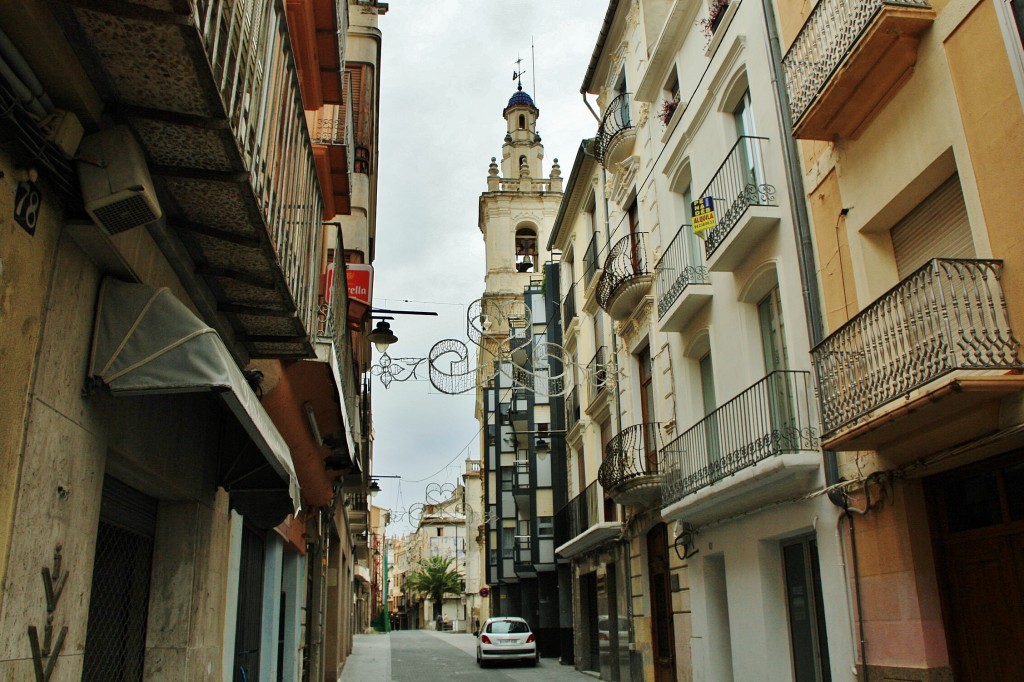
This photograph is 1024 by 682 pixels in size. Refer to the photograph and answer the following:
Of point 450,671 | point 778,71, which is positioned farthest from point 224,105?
point 450,671

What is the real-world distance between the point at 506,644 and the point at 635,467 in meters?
11.8

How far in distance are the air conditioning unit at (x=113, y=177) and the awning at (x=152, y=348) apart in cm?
66

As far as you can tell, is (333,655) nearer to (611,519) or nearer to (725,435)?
(611,519)

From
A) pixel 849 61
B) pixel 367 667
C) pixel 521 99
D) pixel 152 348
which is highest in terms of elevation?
pixel 521 99

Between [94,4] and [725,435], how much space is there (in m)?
9.97

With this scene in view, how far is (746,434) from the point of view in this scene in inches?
424

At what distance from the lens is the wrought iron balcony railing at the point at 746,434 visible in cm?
968

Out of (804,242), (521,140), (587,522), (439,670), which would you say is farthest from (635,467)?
(521,140)

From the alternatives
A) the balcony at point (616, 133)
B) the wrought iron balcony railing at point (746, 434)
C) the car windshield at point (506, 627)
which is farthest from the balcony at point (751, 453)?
the car windshield at point (506, 627)

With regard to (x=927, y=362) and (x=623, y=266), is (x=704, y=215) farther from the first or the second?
(x=927, y=362)

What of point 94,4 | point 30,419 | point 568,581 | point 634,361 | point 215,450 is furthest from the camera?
point 568,581

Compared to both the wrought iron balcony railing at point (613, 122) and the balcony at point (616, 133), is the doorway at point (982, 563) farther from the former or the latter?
the wrought iron balcony railing at point (613, 122)

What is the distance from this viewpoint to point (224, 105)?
3572 millimetres

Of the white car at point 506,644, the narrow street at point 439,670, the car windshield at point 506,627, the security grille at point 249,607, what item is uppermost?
the security grille at point 249,607
